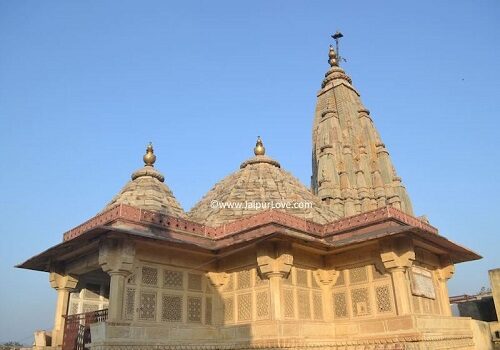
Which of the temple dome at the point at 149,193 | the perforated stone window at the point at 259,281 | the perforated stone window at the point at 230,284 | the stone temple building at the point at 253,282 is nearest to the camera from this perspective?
the stone temple building at the point at 253,282

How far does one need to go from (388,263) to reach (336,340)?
9.38 ft

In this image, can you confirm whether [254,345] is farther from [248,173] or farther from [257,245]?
[248,173]

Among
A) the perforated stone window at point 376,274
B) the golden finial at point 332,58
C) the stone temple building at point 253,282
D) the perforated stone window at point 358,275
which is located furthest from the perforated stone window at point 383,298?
the golden finial at point 332,58

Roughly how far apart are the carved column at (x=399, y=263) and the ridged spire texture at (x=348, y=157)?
1614 centimetres

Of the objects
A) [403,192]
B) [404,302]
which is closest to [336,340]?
[404,302]

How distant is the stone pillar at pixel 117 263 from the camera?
36.5 feet

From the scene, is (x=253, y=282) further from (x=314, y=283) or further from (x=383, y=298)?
(x=383, y=298)

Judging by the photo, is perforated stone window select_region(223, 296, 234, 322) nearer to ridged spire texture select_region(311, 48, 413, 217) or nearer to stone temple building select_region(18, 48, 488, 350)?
stone temple building select_region(18, 48, 488, 350)

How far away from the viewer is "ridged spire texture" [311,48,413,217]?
3025cm

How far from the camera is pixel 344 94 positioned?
37000 mm

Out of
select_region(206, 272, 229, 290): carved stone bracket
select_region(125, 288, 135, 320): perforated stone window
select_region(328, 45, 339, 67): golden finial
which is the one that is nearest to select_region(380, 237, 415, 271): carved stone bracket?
select_region(206, 272, 229, 290): carved stone bracket

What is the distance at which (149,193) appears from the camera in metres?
16.5

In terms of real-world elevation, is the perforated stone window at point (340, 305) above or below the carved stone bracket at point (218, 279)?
below

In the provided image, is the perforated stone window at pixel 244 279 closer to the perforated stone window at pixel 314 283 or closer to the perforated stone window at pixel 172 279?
the perforated stone window at pixel 172 279
